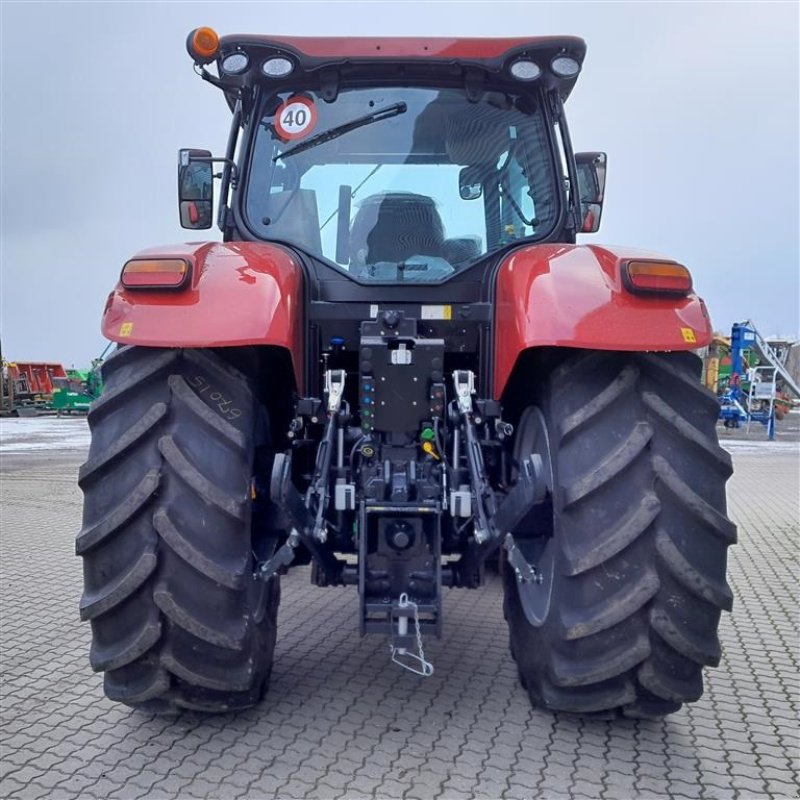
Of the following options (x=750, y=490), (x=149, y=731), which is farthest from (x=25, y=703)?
(x=750, y=490)

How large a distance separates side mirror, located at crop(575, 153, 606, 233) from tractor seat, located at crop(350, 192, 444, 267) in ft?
3.06

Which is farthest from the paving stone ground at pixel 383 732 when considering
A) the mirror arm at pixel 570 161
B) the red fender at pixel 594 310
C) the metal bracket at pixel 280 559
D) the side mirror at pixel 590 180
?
the side mirror at pixel 590 180

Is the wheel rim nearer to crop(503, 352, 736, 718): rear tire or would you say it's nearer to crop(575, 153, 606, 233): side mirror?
crop(503, 352, 736, 718): rear tire

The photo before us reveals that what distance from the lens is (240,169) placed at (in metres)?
Result: 3.41

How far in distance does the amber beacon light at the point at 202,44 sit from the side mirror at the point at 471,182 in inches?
43.1

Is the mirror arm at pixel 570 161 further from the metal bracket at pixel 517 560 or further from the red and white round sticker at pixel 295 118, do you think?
the metal bracket at pixel 517 560

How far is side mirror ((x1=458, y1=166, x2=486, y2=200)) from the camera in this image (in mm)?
3346

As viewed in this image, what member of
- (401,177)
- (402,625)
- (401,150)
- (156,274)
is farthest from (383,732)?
(401,150)

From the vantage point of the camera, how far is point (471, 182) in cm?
337

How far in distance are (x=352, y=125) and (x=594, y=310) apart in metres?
1.48

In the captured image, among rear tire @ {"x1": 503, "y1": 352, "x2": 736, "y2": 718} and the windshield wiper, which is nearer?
rear tire @ {"x1": 503, "y1": 352, "x2": 736, "y2": 718}

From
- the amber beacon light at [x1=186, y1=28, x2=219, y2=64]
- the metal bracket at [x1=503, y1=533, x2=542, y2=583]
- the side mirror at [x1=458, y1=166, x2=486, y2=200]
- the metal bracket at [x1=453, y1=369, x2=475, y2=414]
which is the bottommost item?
the metal bracket at [x1=503, y1=533, x2=542, y2=583]

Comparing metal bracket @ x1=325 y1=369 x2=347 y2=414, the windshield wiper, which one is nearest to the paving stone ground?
metal bracket @ x1=325 y1=369 x2=347 y2=414

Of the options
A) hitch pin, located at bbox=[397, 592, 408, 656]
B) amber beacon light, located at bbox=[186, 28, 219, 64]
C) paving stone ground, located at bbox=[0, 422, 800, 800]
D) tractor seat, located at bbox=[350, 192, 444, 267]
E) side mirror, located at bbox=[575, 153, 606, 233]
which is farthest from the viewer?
side mirror, located at bbox=[575, 153, 606, 233]
